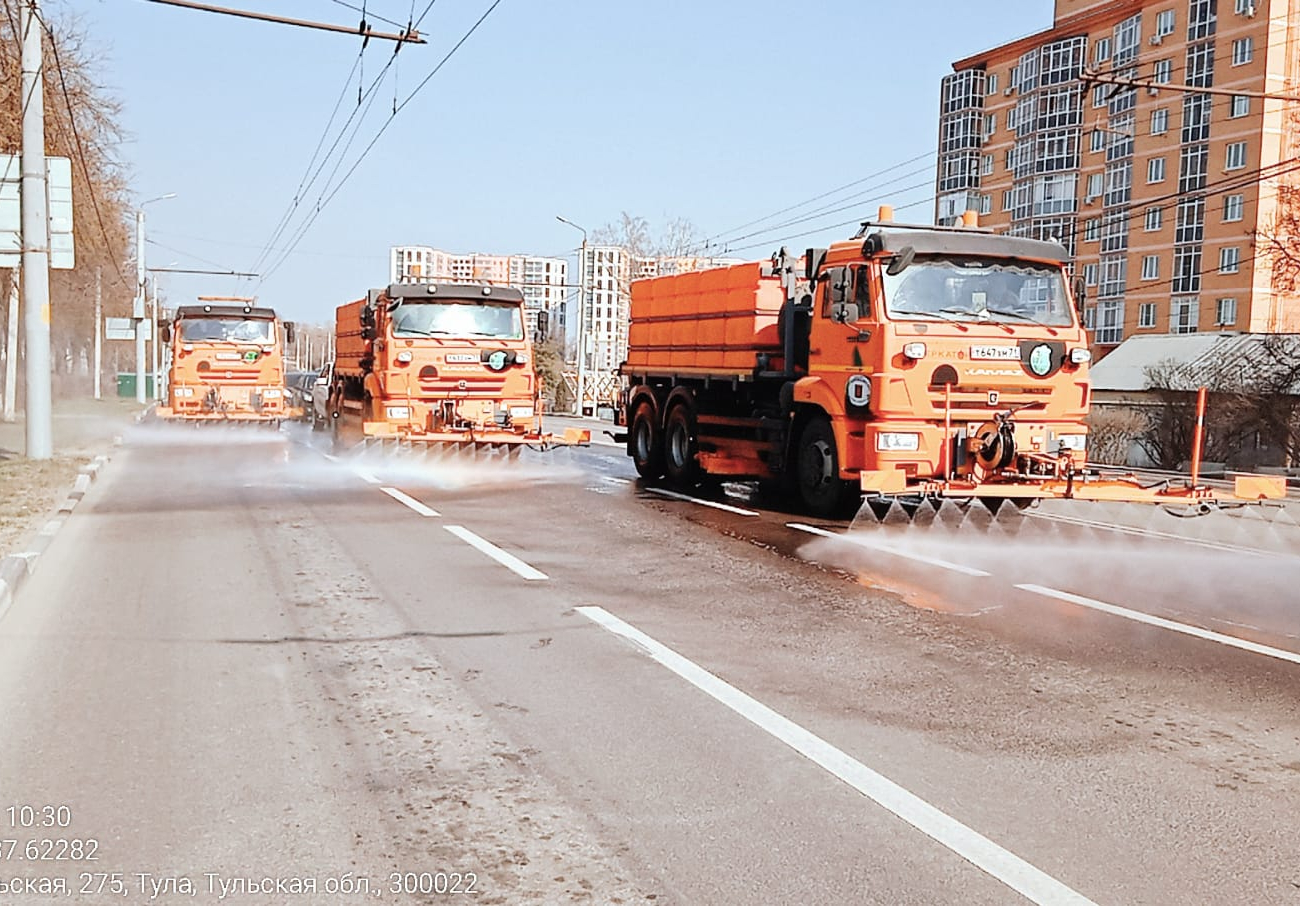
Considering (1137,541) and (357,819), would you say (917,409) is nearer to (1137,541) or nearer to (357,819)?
(1137,541)

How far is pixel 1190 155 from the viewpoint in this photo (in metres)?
61.0

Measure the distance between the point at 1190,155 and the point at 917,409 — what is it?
57.2 metres

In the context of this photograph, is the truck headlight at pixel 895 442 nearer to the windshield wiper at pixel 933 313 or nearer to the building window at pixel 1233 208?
the windshield wiper at pixel 933 313

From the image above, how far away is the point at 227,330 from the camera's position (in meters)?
27.2

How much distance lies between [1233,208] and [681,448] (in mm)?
51524

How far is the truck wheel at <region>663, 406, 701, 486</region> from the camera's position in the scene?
15.9 meters

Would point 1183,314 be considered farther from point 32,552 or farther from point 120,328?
point 32,552

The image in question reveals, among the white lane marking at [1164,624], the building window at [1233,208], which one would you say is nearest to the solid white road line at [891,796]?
the white lane marking at [1164,624]

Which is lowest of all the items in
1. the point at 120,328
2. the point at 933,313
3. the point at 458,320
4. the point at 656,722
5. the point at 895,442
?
the point at 656,722

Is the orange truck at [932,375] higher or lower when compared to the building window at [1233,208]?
lower

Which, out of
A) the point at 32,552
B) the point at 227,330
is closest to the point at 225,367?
the point at 227,330

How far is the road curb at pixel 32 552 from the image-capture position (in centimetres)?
799

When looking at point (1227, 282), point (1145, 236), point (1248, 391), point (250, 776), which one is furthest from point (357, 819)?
point (1145, 236)

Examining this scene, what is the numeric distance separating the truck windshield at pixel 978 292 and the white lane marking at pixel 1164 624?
12.3ft
